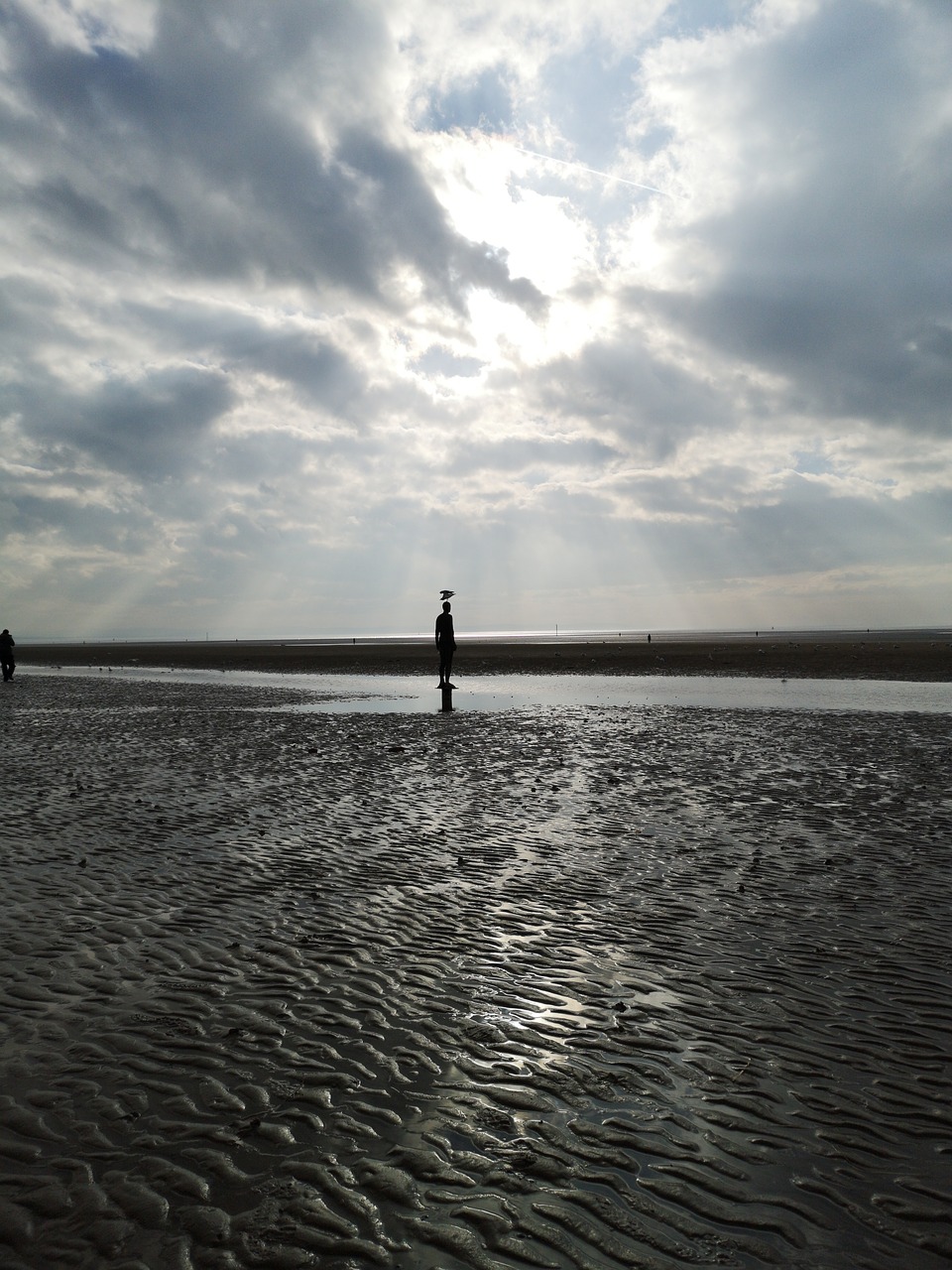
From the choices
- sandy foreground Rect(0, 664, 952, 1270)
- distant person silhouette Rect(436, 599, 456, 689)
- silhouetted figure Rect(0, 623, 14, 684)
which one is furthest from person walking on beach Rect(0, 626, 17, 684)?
sandy foreground Rect(0, 664, 952, 1270)

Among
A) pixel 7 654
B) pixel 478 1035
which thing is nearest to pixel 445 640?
pixel 478 1035

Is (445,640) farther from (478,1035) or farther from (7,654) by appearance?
(7,654)

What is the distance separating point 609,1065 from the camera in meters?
4.92

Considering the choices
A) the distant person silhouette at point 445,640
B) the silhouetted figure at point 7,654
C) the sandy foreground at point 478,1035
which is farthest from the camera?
the silhouetted figure at point 7,654

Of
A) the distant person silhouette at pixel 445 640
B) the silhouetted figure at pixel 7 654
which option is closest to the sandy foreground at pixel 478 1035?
the distant person silhouette at pixel 445 640

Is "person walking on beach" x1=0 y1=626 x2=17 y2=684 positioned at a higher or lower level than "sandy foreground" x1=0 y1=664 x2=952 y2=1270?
higher

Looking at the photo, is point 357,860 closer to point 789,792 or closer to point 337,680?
point 789,792

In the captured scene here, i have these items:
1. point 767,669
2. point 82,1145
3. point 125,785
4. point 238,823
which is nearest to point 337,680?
point 767,669

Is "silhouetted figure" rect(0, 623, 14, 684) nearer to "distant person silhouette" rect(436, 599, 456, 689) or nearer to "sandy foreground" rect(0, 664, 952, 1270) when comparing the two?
"distant person silhouette" rect(436, 599, 456, 689)

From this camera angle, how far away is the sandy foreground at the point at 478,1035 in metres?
3.55

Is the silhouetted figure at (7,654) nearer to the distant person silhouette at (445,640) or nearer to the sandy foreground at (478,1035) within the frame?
the distant person silhouette at (445,640)

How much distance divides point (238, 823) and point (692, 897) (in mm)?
6948

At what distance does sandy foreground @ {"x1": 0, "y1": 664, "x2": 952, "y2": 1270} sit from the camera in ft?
11.6

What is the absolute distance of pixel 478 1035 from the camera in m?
5.30
